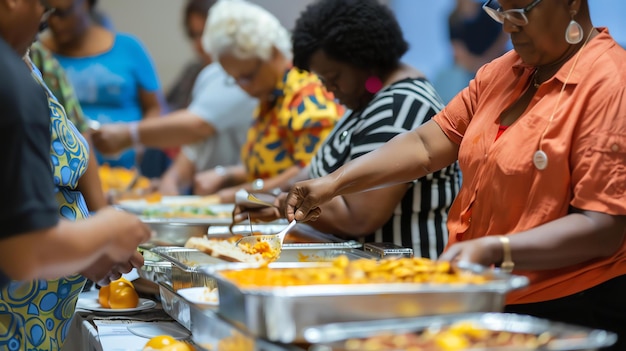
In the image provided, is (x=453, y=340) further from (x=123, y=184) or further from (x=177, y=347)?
(x=123, y=184)

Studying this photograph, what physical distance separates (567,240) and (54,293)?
3.16 ft

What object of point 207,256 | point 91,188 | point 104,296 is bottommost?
point 104,296

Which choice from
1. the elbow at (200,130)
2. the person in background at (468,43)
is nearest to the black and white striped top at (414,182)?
the person in background at (468,43)

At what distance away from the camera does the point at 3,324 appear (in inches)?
60.0

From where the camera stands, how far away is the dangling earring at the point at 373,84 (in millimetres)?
2336

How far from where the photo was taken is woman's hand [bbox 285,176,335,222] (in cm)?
184

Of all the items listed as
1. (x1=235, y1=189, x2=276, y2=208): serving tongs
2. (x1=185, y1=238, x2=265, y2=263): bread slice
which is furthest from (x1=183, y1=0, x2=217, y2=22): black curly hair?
(x1=185, y1=238, x2=265, y2=263): bread slice

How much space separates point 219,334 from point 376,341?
31 cm

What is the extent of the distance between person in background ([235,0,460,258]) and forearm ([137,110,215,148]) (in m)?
1.58

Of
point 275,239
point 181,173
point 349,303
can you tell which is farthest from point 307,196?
point 181,173

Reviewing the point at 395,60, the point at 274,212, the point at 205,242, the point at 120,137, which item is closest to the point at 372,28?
the point at 395,60

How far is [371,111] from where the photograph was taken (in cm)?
220

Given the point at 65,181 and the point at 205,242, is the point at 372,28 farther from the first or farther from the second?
the point at 65,181

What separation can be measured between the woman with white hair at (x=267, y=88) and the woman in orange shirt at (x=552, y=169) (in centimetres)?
130
